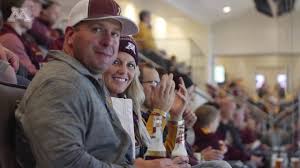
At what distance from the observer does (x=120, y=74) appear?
199 centimetres

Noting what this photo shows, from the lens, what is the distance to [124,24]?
5.31 ft

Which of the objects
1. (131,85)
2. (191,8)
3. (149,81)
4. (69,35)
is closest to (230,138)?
(149,81)

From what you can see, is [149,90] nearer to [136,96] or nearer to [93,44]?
[136,96]

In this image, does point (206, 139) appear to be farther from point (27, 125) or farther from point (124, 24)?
point (27, 125)

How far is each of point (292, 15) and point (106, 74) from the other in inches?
412

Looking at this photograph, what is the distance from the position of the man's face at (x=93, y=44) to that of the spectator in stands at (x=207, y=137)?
149 centimetres

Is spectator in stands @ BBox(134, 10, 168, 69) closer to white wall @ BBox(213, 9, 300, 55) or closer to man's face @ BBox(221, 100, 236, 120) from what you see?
man's face @ BBox(221, 100, 236, 120)

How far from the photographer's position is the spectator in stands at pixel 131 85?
6.11ft

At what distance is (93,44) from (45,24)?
3069 mm

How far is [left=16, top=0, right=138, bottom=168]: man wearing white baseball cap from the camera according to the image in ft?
4.24

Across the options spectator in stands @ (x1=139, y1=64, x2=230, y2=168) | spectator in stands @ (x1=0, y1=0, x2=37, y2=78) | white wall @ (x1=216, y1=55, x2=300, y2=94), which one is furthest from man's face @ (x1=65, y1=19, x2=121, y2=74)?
white wall @ (x1=216, y1=55, x2=300, y2=94)

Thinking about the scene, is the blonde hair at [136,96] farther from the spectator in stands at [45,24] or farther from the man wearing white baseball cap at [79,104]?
the spectator in stands at [45,24]

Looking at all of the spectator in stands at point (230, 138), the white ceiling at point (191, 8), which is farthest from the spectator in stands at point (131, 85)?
the white ceiling at point (191, 8)

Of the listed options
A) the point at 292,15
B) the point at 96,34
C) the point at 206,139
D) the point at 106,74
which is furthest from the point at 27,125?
the point at 292,15
